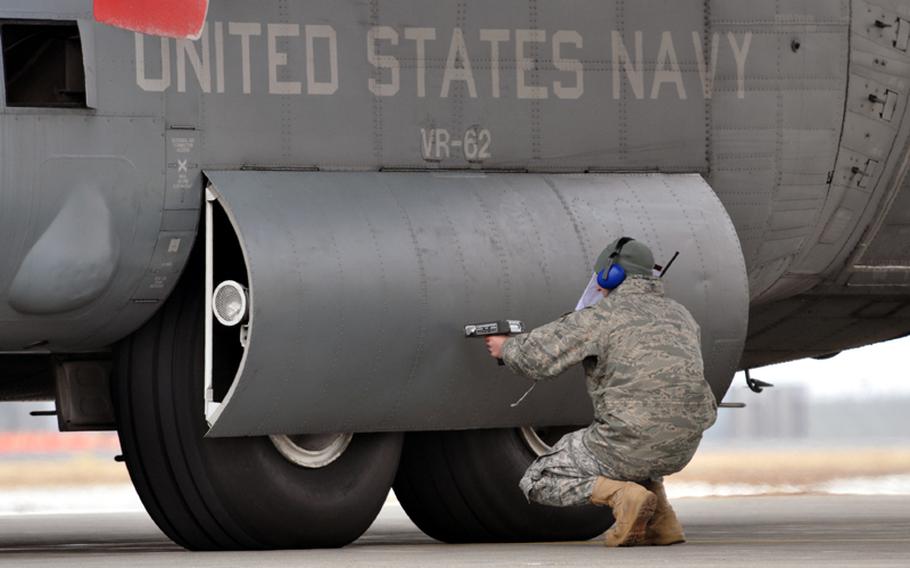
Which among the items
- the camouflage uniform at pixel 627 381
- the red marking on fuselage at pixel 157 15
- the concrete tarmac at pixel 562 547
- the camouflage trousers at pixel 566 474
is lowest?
the concrete tarmac at pixel 562 547

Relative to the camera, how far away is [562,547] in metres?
13.4

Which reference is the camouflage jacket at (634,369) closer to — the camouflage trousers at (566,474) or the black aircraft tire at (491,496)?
the camouflage trousers at (566,474)

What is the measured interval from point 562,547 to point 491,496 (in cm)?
131

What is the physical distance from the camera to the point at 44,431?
37406mm

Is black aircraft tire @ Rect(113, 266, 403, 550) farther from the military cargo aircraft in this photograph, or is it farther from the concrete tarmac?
the concrete tarmac

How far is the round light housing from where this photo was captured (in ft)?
42.9

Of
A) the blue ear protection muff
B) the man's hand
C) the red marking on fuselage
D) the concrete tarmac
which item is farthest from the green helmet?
the red marking on fuselage

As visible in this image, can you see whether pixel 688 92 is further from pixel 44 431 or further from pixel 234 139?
pixel 44 431

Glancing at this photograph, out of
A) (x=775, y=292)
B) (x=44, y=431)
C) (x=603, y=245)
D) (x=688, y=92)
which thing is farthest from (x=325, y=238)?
(x=44, y=431)

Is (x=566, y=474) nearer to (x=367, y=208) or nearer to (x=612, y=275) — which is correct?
(x=612, y=275)

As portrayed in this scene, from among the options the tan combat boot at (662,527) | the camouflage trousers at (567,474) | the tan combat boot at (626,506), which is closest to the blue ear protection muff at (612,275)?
the camouflage trousers at (567,474)

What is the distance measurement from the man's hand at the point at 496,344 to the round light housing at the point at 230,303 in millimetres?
1473

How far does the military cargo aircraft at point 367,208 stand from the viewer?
1314 centimetres

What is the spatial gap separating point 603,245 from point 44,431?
24.7 metres
